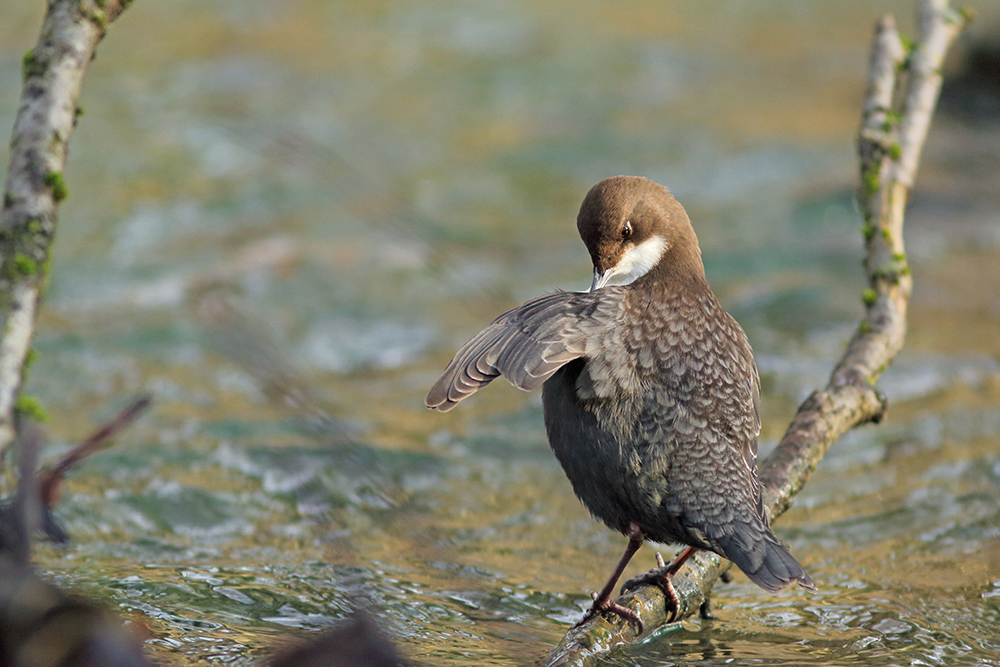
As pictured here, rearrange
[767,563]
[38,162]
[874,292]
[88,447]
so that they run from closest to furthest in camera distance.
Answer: [88,447], [38,162], [767,563], [874,292]

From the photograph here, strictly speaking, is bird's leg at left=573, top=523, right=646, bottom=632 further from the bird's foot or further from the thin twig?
the thin twig

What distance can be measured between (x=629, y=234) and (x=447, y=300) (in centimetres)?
518

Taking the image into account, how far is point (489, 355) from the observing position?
9.27 ft

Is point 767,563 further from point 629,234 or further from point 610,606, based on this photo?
point 629,234

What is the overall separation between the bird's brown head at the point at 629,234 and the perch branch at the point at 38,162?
1.49 m

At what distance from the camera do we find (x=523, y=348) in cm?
279

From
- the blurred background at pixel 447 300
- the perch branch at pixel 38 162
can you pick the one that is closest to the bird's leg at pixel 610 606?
the blurred background at pixel 447 300

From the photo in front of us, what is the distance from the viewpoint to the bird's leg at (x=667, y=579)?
10.3 ft

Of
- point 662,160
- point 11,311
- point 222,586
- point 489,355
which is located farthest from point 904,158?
point 662,160

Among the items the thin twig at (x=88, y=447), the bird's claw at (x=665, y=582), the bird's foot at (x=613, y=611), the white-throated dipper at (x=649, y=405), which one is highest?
the white-throated dipper at (x=649, y=405)

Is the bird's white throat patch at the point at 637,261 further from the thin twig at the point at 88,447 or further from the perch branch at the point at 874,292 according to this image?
the thin twig at the point at 88,447

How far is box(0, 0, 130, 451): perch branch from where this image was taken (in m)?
2.25

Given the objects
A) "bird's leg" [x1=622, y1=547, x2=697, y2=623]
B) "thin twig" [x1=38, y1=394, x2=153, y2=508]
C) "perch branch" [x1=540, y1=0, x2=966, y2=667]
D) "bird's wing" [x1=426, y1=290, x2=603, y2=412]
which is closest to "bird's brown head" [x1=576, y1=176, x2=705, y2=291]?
"bird's wing" [x1=426, y1=290, x2=603, y2=412]

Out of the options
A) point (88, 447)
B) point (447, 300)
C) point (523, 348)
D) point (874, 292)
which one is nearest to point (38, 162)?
point (523, 348)
